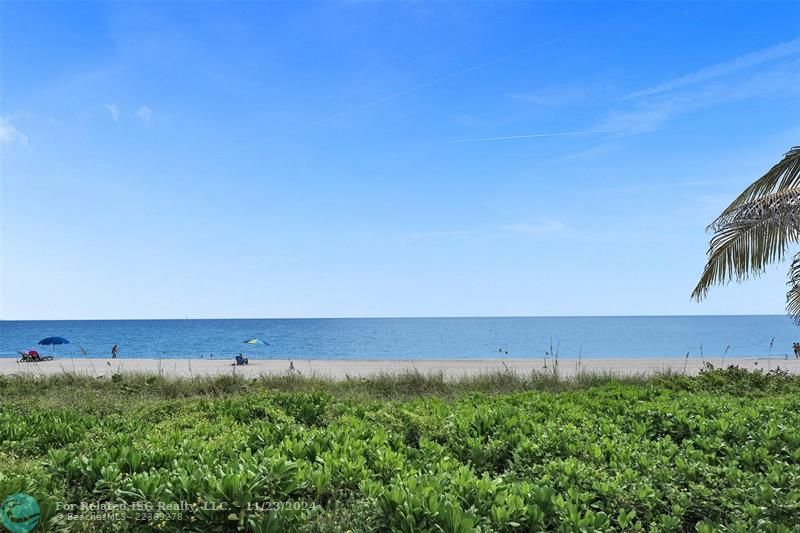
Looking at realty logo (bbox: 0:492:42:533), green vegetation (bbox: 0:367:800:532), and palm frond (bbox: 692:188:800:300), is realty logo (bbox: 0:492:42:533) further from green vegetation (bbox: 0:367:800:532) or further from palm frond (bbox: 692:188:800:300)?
palm frond (bbox: 692:188:800:300)

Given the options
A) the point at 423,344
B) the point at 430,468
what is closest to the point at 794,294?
the point at 430,468

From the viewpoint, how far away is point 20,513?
3.35 metres

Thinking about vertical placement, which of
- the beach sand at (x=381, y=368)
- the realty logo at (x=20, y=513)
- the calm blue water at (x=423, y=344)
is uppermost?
the realty logo at (x=20, y=513)

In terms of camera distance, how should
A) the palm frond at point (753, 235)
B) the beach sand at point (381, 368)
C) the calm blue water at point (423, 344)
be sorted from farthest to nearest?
the calm blue water at point (423, 344) < the beach sand at point (381, 368) < the palm frond at point (753, 235)

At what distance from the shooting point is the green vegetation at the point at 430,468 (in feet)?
11.0

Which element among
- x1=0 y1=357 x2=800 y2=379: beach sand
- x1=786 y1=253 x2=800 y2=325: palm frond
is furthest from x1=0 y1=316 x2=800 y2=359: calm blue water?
x1=786 y1=253 x2=800 y2=325: palm frond

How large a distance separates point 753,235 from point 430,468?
949cm

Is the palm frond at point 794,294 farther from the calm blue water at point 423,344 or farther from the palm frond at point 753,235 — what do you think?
the calm blue water at point 423,344

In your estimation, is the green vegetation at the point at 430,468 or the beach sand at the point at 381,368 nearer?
the green vegetation at the point at 430,468

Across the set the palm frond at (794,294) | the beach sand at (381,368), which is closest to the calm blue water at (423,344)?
the beach sand at (381,368)

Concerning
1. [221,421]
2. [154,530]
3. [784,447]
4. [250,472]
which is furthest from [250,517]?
[784,447]

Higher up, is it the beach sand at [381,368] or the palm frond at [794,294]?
the palm frond at [794,294]

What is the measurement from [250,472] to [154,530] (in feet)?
2.22

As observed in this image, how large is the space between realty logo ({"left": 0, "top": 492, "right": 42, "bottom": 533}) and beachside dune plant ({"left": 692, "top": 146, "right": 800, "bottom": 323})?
1160 centimetres
